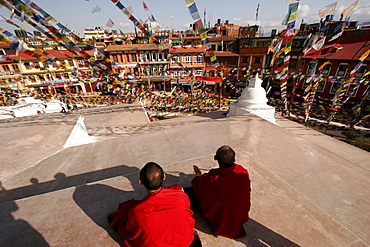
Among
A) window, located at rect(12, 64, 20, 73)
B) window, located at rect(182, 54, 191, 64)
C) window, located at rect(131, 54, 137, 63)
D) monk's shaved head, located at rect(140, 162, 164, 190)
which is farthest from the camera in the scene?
window, located at rect(182, 54, 191, 64)

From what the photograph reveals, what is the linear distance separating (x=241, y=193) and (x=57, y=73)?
33.1 metres

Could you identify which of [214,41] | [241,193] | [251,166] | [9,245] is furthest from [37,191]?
[214,41]

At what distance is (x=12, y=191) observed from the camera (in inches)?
158

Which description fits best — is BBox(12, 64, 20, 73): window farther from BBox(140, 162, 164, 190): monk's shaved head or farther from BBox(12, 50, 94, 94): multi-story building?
BBox(140, 162, 164, 190): monk's shaved head

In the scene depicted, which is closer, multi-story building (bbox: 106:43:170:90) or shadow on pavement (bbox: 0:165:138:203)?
shadow on pavement (bbox: 0:165:138:203)

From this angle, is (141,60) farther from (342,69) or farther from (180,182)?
(180,182)

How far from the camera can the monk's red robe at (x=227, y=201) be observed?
2174 millimetres

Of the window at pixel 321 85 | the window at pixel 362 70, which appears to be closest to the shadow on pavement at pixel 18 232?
the window at pixel 362 70

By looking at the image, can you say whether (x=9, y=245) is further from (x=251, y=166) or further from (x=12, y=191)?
(x=251, y=166)

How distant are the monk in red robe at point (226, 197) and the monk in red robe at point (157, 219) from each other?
0.42 m

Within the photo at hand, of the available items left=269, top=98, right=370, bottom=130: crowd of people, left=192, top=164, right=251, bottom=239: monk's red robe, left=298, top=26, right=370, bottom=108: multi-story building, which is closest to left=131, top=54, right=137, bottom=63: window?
left=269, top=98, right=370, bottom=130: crowd of people

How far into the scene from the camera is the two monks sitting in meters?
1.77

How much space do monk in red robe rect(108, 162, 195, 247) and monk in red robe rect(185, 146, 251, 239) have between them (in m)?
0.42

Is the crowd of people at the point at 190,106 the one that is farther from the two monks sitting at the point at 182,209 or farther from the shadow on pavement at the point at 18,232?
the shadow on pavement at the point at 18,232
